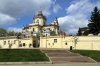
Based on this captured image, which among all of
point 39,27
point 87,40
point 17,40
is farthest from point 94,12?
A: point 39,27

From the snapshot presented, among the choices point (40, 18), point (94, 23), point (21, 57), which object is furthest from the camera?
point (40, 18)

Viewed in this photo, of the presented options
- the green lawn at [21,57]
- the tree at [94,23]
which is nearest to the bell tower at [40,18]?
the tree at [94,23]

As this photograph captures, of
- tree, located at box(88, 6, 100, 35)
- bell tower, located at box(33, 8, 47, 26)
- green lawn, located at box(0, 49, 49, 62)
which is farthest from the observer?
bell tower, located at box(33, 8, 47, 26)

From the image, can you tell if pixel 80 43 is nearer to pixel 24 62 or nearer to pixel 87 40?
pixel 87 40

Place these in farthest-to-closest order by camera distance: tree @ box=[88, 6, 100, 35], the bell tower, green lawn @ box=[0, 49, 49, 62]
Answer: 1. the bell tower
2. tree @ box=[88, 6, 100, 35]
3. green lawn @ box=[0, 49, 49, 62]

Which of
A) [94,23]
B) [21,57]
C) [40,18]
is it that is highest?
[40,18]

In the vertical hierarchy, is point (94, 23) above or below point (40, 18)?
below

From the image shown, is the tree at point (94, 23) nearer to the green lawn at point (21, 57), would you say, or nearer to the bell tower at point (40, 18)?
the green lawn at point (21, 57)

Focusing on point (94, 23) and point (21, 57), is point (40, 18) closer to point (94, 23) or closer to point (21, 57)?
point (94, 23)

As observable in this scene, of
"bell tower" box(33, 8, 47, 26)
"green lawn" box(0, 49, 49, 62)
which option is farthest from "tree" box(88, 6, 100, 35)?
"bell tower" box(33, 8, 47, 26)

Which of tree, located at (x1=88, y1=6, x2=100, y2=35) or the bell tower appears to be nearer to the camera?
tree, located at (x1=88, y1=6, x2=100, y2=35)

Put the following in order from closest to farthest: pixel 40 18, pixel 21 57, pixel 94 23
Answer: pixel 21 57 → pixel 94 23 → pixel 40 18

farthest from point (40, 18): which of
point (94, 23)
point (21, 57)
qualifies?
point (21, 57)

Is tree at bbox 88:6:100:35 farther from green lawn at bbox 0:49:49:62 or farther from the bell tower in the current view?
the bell tower
